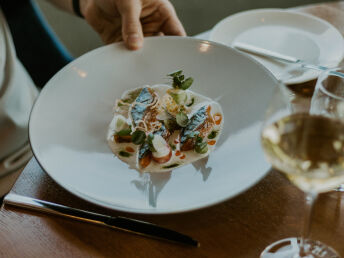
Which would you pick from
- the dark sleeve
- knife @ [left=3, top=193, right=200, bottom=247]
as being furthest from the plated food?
the dark sleeve

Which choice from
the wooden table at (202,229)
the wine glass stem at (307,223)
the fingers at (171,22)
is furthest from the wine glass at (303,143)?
the fingers at (171,22)

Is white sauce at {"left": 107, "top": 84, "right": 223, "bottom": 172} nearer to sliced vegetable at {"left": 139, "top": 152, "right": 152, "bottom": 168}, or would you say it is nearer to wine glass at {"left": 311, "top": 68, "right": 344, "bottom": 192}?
sliced vegetable at {"left": 139, "top": 152, "right": 152, "bottom": 168}

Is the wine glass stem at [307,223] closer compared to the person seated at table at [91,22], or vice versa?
the wine glass stem at [307,223]

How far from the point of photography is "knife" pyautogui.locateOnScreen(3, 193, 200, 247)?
2.17 feet

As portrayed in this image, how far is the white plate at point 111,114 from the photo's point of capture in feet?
2.27

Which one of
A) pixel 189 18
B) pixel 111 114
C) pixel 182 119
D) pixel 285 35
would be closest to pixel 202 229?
pixel 182 119

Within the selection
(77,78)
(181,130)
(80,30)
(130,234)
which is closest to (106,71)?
(77,78)

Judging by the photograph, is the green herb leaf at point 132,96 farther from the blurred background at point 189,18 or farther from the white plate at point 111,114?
the blurred background at point 189,18

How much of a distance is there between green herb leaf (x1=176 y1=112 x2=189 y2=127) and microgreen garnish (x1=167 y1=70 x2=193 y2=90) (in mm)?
105

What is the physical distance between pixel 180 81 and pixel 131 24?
26 cm

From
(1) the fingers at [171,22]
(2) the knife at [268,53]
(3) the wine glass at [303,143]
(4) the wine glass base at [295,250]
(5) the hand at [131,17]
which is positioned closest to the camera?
(3) the wine glass at [303,143]

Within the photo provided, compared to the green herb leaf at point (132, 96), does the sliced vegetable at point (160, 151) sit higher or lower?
higher

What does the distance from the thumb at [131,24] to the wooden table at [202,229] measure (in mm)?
479

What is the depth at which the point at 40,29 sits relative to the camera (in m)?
1.48
